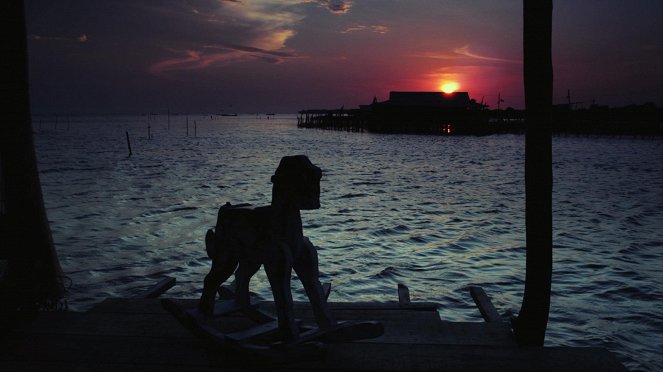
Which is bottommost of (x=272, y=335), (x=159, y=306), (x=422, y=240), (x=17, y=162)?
(x=422, y=240)

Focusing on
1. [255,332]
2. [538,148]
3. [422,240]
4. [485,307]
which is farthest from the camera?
[422,240]

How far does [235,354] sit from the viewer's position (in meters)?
2.78

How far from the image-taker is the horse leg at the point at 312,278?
2.89 m

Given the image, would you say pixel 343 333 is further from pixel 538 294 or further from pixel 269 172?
pixel 269 172

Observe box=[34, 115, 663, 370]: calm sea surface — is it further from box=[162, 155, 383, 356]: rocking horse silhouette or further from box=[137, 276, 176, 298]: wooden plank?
box=[162, 155, 383, 356]: rocking horse silhouette

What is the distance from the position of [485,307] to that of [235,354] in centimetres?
254

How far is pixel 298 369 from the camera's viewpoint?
106 inches

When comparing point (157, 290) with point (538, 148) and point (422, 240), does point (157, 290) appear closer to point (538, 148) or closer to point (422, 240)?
point (538, 148)

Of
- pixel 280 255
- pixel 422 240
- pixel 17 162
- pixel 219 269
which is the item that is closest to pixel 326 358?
pixel 280 255

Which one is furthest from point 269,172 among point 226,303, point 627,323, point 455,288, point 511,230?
point 226,303

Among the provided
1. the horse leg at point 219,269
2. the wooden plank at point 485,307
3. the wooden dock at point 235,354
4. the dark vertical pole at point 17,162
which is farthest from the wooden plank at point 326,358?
the dark vertical pole at point 17,162

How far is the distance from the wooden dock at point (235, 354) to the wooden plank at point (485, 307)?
0.63 meters

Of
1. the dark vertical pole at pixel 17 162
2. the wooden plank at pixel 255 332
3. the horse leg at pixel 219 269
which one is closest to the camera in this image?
the wooden plank at pixel 255 332

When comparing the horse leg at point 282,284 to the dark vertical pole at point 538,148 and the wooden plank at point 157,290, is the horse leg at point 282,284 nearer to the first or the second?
the dark vertical pole at point 538,148
